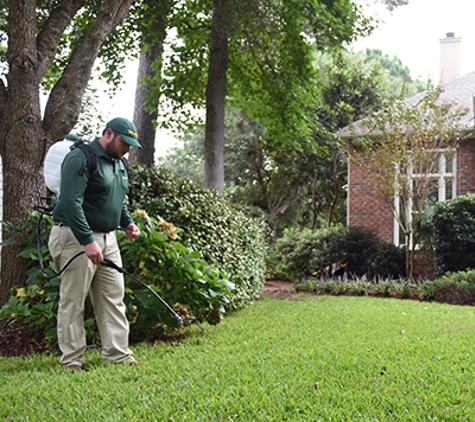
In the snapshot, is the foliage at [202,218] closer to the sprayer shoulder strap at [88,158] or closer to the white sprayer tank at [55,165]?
the white sprayer tank at [55,165]

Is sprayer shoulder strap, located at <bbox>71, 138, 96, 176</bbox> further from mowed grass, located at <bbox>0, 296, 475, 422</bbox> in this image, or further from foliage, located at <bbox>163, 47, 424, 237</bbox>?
foliage, located at <bbox>163, 47, 424, 237</bbox>

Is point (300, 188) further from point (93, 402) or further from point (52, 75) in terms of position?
point (93, 402)

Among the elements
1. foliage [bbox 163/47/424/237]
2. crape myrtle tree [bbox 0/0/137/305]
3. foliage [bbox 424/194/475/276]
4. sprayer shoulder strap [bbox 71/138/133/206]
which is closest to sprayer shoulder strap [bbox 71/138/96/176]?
sprayer shoulder strap [bbox 71/138/133/206]

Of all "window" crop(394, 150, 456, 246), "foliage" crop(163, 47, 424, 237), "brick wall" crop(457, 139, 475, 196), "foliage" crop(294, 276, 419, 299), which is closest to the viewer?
"foliage" crop(294, 276, 419, 299)

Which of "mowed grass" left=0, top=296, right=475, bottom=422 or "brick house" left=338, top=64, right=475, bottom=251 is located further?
"brick house" left=338, top=64, right=475, bottom=251

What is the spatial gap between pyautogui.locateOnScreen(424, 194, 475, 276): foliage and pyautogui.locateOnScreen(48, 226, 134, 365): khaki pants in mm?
8582

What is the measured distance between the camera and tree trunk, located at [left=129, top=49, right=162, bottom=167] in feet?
41.7

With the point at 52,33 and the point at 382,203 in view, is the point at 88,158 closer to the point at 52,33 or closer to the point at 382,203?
the point at 52,33

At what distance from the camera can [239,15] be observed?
10797mm

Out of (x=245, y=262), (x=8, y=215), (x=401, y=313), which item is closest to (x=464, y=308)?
(x=401, y=313)

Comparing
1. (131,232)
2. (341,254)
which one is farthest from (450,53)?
(131,232)

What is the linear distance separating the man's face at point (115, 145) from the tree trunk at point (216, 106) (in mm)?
6903

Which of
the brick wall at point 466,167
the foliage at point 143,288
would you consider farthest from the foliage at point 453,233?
the foliage at point 143,288

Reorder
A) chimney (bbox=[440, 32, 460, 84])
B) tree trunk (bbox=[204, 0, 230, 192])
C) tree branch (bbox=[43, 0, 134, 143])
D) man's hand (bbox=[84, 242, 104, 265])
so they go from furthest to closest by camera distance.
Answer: chimney (bbox=[440, 32, 460, 84]) → tree trunk (bbox=[204, 0, 230, 192]) → tree branch (bbox=[43, 0, 134, 143]) → man's hand (bbox=[84, 242, 104, 265])
